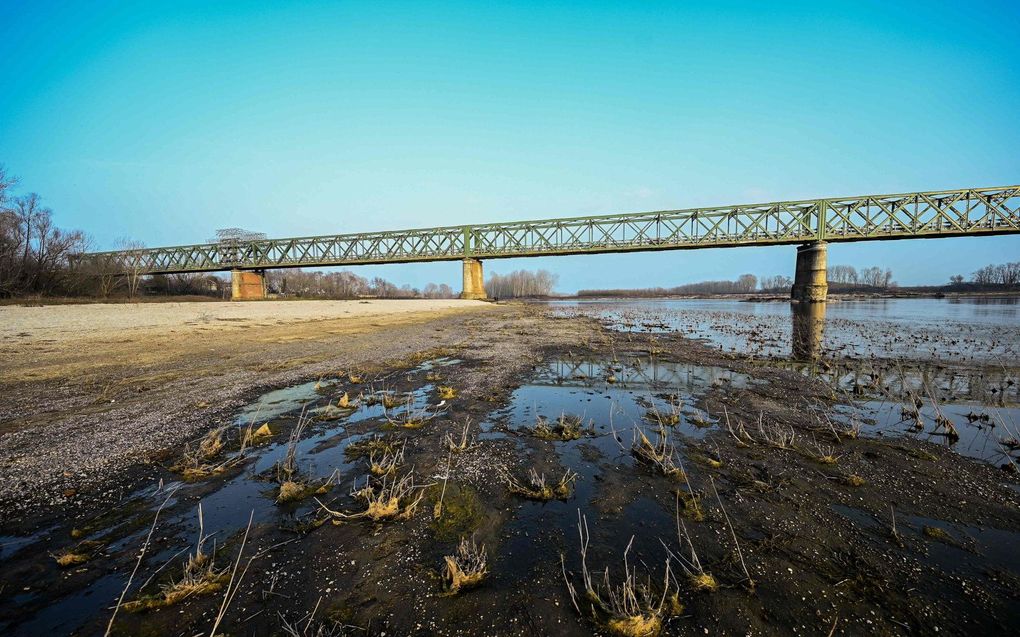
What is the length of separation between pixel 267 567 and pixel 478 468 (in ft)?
6.73

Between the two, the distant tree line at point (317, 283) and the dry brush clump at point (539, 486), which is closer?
the dry brush clump at point (539, 486)

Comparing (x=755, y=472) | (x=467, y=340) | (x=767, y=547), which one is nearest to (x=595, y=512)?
(x=767, y=547)

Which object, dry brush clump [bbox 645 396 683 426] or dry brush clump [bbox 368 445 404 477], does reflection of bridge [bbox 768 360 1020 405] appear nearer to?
dry brush clump [bbox 645 396 683 426]

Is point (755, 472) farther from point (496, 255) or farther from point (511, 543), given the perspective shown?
point (496, 255)

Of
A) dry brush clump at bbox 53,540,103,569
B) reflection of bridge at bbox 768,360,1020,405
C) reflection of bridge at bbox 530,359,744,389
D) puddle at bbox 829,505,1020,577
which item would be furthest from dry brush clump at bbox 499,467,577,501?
reflection of bridge at bbox 768,360,1020,405

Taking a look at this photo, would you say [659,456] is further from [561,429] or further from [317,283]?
[317,283]

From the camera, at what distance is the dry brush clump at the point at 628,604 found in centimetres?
208

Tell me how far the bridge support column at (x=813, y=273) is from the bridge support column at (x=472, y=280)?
42554 mm

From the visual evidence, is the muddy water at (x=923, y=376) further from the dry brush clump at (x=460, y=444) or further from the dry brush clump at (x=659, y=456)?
the dry brush clump at (x=460, y=444)

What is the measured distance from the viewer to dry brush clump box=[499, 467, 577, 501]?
141 inches

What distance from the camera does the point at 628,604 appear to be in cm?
227

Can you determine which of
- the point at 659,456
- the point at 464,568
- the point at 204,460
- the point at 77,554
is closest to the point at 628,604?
the point at 464,568

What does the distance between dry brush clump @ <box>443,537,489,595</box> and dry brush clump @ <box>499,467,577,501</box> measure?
933mm

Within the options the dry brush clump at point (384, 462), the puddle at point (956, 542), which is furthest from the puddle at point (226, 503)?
the puddle at point (956, 542)
